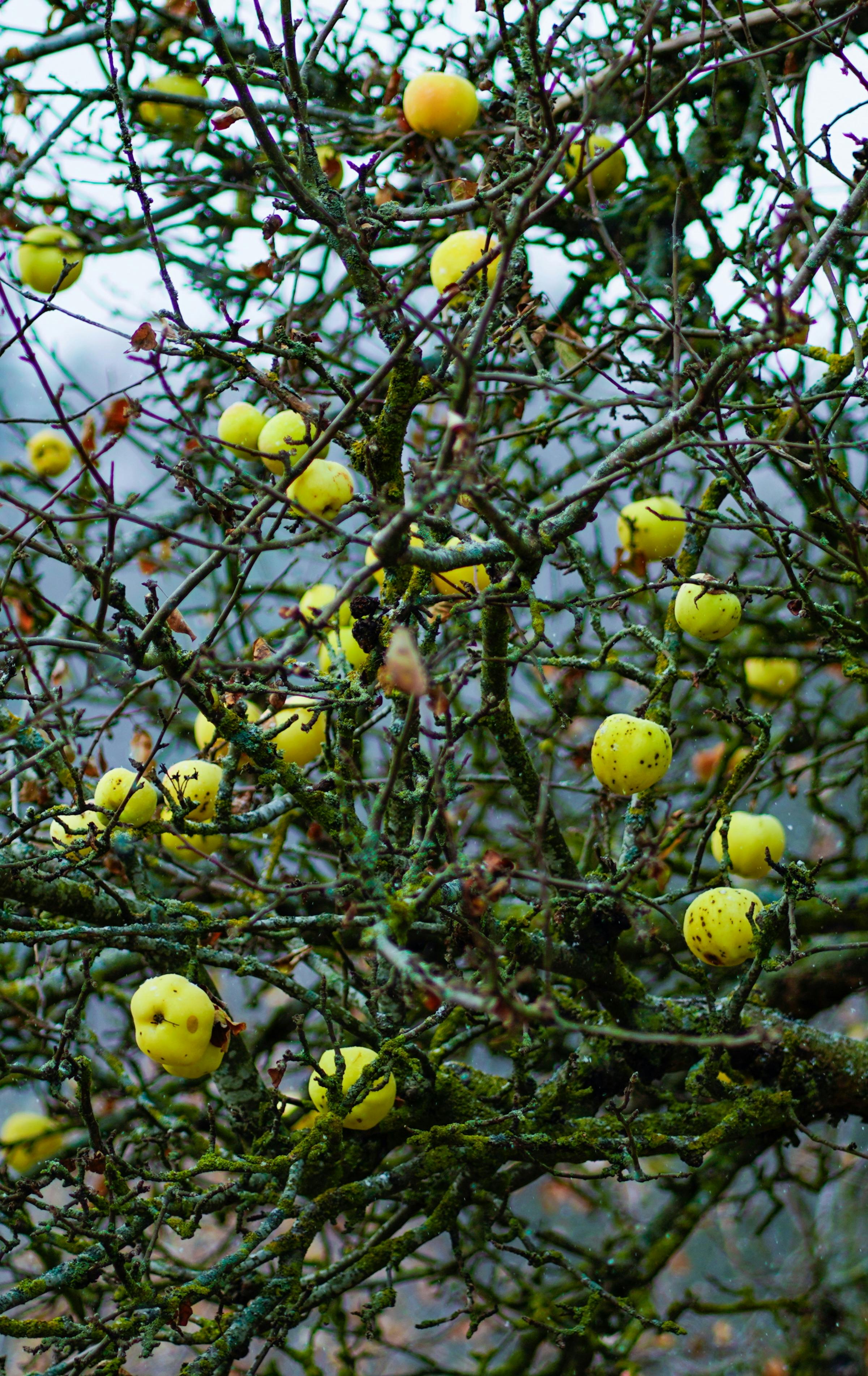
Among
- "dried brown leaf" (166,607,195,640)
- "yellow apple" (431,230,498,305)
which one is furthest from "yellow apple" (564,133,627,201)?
"dried brown leaf" (166,607,195,640)

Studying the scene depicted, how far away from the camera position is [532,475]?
367 centimetres

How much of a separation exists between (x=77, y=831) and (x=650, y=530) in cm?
157

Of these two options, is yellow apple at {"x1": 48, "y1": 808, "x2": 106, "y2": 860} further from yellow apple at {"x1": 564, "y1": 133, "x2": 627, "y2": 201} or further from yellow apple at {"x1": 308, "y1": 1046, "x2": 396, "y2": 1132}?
yellow apple at {"x1": 564, "y1": 133, "x2": 627, "y2": 201}

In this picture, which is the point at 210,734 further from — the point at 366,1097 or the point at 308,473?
the point at 366,1097

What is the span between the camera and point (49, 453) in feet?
12.2

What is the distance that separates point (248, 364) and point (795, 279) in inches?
34.0

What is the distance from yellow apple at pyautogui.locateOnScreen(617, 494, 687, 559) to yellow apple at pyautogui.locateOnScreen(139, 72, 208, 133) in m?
1.87

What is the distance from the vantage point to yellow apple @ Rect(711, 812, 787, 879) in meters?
2.62

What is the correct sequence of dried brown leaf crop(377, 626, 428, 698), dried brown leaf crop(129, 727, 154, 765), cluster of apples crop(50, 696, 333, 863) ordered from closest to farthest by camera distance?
1. dried brown leaf crop(377, 626, 428, 698)
2. cluster of apples crop(50, 696, 333, 863)
3. dried brown leaf crop(129, 727, 154, 765)

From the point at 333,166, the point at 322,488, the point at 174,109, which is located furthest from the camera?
the point at 174,109

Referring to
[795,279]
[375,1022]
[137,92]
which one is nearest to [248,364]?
[795,279]

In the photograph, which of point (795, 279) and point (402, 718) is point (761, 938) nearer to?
point (402, 718)

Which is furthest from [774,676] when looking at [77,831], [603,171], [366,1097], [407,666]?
[407,666]

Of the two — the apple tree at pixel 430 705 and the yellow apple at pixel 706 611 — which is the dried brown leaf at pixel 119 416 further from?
the yellow apple at pixel 706 611
